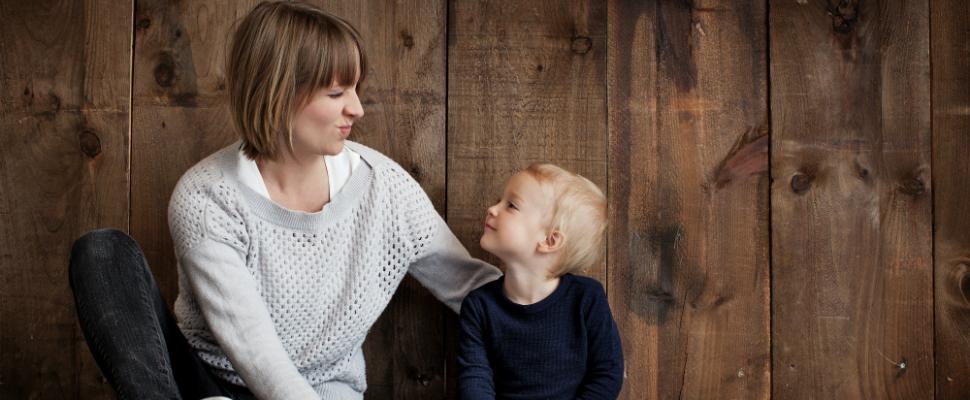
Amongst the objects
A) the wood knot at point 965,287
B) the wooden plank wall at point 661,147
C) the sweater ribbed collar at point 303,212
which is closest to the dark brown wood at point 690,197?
the wooden plank wall at point 661,147

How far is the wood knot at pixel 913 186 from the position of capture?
143 centimetres

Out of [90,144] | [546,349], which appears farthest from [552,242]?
[90,144]

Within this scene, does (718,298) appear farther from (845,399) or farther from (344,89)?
(344,89)

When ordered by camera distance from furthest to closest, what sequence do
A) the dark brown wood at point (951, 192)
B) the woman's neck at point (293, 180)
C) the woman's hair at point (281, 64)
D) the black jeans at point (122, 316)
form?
the dark brown wood at point (951, 192) < the woman's neck at point (293, 180) < the woman's hair at point (281, 64) < the black jeans at point (122, 316)

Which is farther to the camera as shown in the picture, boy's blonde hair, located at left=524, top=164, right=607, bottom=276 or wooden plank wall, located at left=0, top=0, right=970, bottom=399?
wooden plank wall, located at left=0, top=0, right=970, bottom=399

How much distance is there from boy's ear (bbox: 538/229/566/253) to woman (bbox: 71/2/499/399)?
15cm

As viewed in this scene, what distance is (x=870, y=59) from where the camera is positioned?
4.68 feet

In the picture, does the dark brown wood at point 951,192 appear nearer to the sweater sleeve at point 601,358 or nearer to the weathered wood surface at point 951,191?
the weathered wood surface at point 951,191

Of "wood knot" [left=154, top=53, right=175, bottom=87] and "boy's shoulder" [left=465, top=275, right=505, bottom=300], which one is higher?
"wood knot" [left=154, top=53, right=175, bottom=87]

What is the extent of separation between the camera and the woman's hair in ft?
3.83

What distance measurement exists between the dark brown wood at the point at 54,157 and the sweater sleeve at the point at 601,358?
884 millimetres

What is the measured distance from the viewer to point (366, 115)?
1453 mm

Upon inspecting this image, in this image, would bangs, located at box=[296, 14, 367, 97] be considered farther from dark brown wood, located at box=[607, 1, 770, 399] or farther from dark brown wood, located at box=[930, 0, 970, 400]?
dark brown wood, located at box=[930, 0, 970, 400]

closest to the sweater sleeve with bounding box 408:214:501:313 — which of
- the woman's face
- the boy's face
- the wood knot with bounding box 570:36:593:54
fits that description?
the boy's face
